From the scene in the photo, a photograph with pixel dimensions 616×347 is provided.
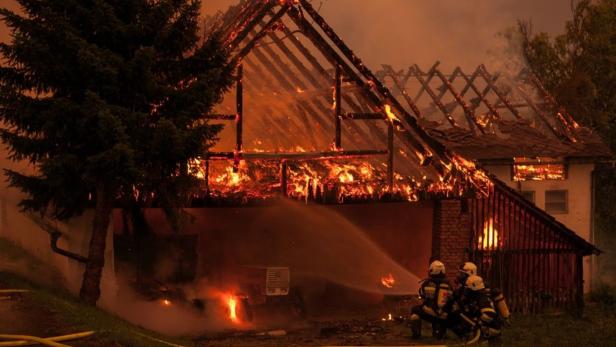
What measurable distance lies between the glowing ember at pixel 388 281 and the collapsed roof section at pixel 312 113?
4.02 meters

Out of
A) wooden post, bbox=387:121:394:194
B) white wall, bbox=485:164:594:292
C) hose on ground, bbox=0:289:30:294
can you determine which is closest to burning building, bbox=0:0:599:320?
wooden post, bbox=387:121:394:194

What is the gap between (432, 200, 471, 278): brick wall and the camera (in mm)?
16328

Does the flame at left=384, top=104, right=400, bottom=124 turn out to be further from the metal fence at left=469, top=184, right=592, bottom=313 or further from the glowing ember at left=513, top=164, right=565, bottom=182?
the glowing ember at left=513, top=164, right=565, bottom=182

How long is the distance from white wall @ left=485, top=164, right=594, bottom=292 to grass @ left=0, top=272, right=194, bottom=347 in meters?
14.1

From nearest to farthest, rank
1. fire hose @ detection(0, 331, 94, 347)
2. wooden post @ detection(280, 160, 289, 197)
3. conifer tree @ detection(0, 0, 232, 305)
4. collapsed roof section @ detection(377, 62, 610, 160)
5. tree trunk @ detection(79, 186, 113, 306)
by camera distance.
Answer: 1. fire hose @ detection(0, 331, 94, 347)
2. conifer tree @ detection(0, 0, 232, 305)
3. tree trunk @ detection(79, 186, 113, 306)
4. wooden post @ detection(280, 160, 289, 197)
5. collapsed roof section @ detection(377, 62, 610, 160)

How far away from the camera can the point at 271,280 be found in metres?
16.5

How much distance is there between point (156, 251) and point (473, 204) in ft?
25.7

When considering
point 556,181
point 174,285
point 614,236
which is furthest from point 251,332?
point 614,236

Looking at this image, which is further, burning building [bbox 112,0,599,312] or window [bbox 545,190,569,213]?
window [bbox 545,190,569,213]

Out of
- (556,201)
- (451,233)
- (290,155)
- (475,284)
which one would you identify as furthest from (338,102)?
(556,201)

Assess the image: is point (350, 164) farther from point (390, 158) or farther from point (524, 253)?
point (524, 253)

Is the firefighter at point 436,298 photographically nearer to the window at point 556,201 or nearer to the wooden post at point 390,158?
the wooden post at point 390,158

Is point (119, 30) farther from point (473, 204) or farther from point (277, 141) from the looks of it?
point (473, 204)

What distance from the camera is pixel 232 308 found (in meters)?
16.1
